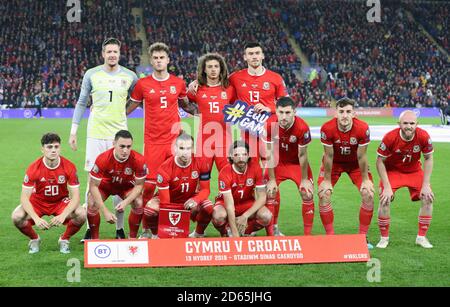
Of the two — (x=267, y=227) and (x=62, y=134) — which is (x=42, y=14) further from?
(x=267, y=227)

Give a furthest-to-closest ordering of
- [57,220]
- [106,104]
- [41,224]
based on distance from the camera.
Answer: [106,104] → [57,220] → [41,224]

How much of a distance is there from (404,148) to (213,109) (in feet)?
7.24

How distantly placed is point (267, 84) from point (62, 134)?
1498 centimetres

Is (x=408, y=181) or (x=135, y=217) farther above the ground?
(x=408, y=181)

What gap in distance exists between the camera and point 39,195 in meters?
6.83

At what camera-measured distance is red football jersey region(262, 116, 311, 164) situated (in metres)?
7.13

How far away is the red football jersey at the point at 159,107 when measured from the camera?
7465mm

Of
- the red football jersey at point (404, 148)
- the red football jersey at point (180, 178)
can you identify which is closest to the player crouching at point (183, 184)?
the red football jersey at point (180, 178)

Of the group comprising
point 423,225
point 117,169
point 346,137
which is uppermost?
point 346,137

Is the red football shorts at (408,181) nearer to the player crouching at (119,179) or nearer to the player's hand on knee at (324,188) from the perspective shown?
the player's hand on knee at (324,188)

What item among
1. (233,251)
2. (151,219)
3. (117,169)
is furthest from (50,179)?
(233,251)

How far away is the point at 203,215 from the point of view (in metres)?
7.03

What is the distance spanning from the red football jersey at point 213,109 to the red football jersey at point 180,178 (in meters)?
0.70

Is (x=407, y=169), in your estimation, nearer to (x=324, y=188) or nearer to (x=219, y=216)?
(x=324, y=188)
